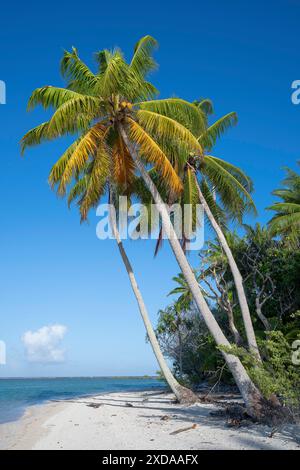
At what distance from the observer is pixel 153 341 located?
706 inches

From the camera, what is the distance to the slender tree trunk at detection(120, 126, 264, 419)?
12.1m

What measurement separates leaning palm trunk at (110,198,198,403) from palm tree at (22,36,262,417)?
3.29 metres

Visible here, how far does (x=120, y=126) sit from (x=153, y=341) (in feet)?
27.3

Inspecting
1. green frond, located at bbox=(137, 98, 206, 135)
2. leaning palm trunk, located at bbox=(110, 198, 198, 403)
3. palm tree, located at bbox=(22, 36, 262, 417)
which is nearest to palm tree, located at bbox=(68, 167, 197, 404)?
leaning palm trunk, located at bbox=(110, 198, 198, 403)

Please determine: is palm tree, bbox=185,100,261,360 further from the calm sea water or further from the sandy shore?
the calm sea water

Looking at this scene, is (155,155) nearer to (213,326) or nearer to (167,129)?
(167,129)

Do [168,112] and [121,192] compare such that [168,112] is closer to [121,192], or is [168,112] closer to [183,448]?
[121,192]

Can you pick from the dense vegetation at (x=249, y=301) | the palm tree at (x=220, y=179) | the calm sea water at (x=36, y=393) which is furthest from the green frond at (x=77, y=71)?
the calm sea water at (x=36, y=393)

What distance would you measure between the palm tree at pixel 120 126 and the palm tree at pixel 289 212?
7.65 metres

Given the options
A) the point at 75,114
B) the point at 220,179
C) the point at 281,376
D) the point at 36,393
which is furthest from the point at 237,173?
the point at 36,393

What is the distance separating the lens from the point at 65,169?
13.6 metres

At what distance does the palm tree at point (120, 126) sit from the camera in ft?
45.9
